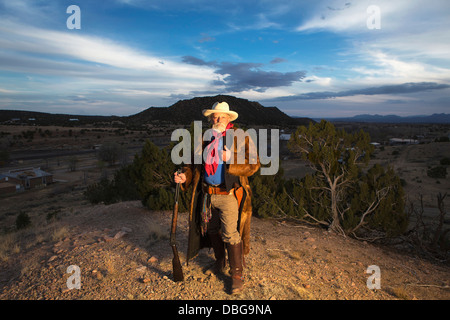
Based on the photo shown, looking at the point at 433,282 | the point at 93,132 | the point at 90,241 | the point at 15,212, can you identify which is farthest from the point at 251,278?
the point at 93,132

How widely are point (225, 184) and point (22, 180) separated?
29567 millimetres

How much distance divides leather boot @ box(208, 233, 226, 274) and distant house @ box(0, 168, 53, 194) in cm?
2810

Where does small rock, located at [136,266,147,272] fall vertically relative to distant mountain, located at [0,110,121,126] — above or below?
below

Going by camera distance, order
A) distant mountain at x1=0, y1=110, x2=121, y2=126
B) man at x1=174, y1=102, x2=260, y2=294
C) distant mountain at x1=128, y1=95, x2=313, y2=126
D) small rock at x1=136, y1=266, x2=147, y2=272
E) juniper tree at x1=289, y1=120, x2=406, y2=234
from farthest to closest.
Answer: distant mountain at x1=128, y1=95, x2=313, y2=126 → distant mountain at x1=0, y1=110, x2=121, y2=126 → juniper tree at x1=289, y1=120, x2=406, y2=234 → small rock at x1=136, y1=266, x2=147, y2=272 → man at x1=174, y1=102, x2=260, y2=294

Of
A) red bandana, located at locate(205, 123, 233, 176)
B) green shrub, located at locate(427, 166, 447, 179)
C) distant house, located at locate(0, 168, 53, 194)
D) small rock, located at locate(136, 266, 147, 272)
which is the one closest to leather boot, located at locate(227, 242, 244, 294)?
red bandana, located at locate(205, 123, 233, 176)

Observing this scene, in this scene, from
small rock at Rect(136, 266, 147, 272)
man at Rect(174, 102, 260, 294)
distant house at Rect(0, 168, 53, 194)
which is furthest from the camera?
distant house at Rect(0, 168, 53, 194)

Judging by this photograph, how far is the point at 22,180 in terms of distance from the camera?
26406 mm

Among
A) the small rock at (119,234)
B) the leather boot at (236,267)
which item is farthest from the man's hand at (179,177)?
the small rock at (119,234)

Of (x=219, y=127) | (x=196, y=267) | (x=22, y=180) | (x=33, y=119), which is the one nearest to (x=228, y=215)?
(x=219, y=127)

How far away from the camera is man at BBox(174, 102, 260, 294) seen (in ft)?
11.1

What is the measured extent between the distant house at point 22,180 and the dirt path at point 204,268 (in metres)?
24.4

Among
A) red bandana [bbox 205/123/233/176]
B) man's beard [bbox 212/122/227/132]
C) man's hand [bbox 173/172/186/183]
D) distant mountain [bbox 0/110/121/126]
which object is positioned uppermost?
distant mountain [bbox 0/110/121/126]

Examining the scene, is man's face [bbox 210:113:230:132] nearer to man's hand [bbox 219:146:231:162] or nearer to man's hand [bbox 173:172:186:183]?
man's hand [bbox 219:146:231:162]
